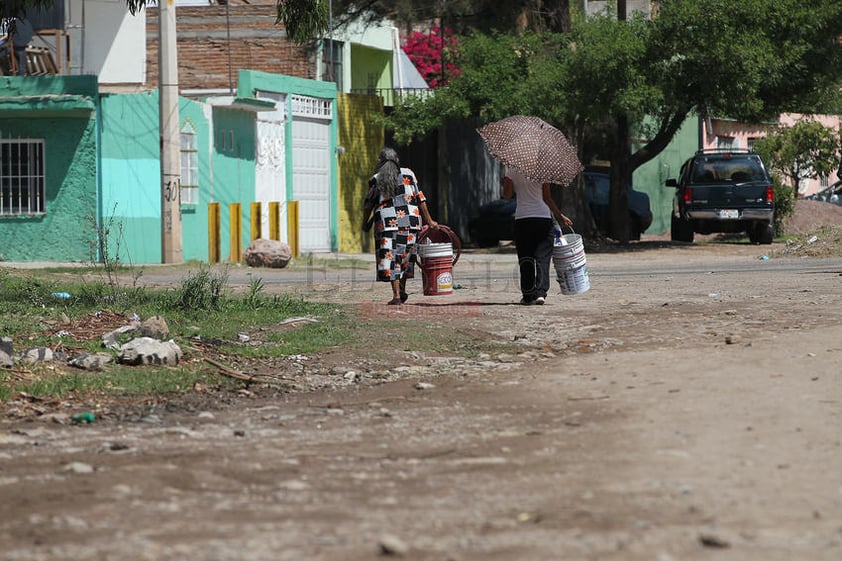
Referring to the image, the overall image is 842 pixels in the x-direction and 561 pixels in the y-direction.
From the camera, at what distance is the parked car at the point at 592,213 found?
31500 mm

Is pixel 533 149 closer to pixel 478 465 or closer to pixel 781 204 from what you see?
pixel 478 465

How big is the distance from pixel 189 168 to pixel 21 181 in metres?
2.84

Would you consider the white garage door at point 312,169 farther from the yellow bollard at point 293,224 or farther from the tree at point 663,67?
the tree at point 663,67

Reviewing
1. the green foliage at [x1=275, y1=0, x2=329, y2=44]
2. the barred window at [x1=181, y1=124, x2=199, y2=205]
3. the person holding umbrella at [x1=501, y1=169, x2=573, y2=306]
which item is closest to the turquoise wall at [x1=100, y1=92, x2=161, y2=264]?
the barred window at [x1=181, y1=124, x2=199, y2=205]

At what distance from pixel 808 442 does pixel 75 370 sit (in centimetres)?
504

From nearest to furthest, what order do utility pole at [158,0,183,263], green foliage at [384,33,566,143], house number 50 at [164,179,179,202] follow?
utility pole at [158,0,183,263]
house number 50 at [164,179,179,202]
green foliage at [384,33,566,143]

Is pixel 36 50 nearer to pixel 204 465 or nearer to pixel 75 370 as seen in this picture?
pixel 75 370

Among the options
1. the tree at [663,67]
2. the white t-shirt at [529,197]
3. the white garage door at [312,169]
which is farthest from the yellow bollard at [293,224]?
the white t-shirt at [529,197]

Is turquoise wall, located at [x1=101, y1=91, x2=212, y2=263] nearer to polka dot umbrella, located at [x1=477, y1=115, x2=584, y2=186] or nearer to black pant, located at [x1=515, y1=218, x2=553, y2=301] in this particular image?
polka dot umbrella, located at [x1=477, y1=115, x2=584, y2=186]

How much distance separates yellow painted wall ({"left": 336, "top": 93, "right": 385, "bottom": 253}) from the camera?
2980 centimetres

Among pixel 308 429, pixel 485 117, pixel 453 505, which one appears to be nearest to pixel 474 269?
pixel 485 117

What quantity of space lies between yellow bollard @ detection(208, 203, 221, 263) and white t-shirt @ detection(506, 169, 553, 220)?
11.4 m

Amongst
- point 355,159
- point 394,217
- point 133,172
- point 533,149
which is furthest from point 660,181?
point 394,217

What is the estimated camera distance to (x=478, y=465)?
5.91 m
